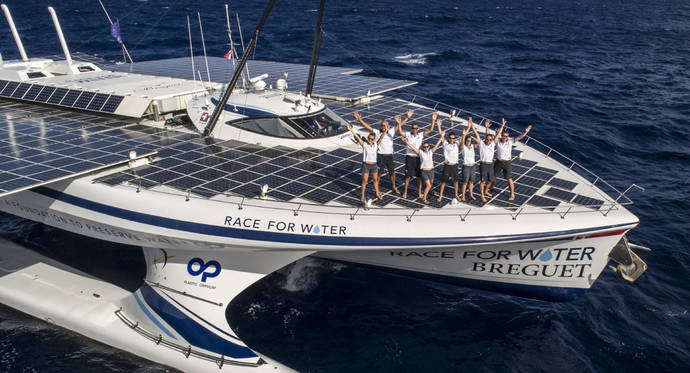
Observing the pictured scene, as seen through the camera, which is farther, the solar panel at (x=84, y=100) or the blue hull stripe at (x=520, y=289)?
the solar panel at (x=84, y=100)

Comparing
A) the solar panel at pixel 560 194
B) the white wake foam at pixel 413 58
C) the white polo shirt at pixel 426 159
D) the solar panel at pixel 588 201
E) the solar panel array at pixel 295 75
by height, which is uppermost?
the white polo shirt at pixel 426 159

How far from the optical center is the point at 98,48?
4916cm

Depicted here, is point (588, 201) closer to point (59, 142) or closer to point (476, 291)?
point (476, 291)

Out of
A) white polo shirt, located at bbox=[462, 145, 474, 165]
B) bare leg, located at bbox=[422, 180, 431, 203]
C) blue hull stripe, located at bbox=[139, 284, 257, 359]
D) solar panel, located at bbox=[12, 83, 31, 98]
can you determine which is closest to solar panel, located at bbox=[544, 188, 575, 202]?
white polo shirt, located at bbox=[462, 145, 474, 165]

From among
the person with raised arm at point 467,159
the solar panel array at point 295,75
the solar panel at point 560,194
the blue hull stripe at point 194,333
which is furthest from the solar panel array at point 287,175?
the solar panel array at point 295,75

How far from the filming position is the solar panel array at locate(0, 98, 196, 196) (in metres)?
Result: 14.0

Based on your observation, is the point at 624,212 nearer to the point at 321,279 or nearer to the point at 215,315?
the point at 321,279

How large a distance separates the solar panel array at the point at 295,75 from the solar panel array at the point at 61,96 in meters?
4.54

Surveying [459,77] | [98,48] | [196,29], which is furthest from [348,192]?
[196,29]

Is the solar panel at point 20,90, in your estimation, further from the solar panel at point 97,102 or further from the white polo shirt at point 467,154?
the white polo shirt at point 467,154

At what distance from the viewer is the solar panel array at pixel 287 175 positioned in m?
14.4

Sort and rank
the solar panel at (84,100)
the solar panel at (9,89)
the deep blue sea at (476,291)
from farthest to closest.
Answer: the solar panel at (9,89)
the solar panel at (84,100)
the deep blue sea at (476,291)

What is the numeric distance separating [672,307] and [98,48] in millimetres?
50056

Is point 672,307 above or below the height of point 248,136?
below
